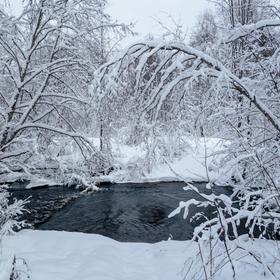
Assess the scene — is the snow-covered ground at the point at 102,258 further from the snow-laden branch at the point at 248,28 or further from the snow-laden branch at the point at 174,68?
the snow-laden branch at the point at 248,28

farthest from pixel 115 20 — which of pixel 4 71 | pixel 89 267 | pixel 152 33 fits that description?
pixel 89 267

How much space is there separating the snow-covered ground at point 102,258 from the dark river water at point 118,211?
1923 mm

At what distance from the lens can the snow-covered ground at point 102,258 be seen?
16.3ft

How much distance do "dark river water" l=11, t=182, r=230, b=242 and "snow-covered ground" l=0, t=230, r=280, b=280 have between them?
1.92 m

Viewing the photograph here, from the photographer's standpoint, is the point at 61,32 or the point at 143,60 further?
the point at 61,32

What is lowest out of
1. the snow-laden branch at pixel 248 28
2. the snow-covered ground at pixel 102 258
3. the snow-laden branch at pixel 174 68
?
the snow-covered ground at pixel 102 258

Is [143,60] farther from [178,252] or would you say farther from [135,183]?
[135,183]

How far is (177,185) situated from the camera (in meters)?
16.2

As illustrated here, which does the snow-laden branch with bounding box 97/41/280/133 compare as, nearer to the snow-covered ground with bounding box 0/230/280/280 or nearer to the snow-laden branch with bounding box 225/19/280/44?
the snow-laden branch with bounding box 225/19/280/44

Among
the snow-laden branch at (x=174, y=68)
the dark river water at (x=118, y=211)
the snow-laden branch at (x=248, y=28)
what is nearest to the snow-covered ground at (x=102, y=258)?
the dark river water at (x=118, y=211)

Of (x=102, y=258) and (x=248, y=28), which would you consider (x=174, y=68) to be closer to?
(x=248, y=28)

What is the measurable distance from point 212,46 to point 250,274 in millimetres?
3119

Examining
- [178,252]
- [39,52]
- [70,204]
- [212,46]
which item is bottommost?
[178,252]

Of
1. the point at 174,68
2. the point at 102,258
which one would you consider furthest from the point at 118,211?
the point at 174,68
